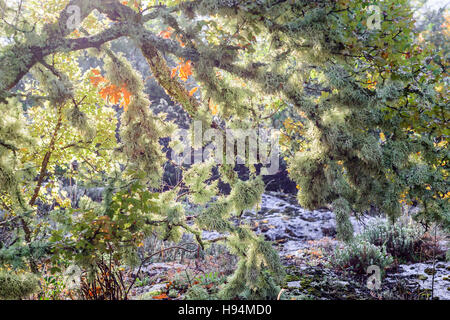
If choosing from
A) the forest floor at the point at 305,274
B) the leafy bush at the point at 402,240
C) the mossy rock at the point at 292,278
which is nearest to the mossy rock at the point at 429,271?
the forest floor at the point at 305,274

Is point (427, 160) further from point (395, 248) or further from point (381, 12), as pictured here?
point (395, 248)

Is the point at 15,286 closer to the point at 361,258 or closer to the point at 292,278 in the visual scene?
the point at 292,278

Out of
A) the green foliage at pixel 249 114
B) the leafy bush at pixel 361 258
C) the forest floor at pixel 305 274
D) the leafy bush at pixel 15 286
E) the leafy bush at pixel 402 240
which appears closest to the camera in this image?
the leafy bush at pixel 15 286

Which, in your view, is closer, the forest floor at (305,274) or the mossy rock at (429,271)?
the forest floor at (305,274)

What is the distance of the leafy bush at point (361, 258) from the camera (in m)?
4.97

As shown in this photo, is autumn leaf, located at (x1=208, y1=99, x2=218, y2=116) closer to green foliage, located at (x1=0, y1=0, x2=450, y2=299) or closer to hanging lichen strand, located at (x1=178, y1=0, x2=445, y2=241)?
green foliage, located at (x1=0, y1=0, x2=450, y2=299)

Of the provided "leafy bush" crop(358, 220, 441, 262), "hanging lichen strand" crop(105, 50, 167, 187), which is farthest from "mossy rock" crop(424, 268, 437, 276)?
"hanging lichen strand" crop(105, 50, 167, 187)

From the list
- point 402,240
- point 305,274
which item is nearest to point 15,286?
point 305,274

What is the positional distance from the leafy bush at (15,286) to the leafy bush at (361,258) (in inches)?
177

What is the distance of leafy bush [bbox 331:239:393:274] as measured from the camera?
497 cm

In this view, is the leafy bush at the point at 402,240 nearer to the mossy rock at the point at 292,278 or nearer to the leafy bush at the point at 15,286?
the mossy rock at the point at 292,278
